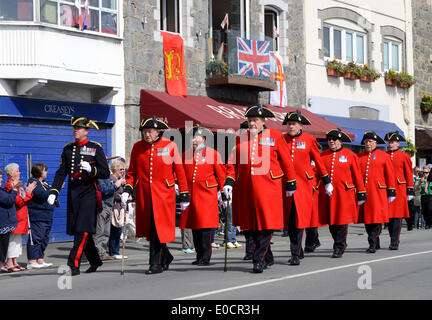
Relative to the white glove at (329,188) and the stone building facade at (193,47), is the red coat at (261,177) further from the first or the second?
the stone building facade at (193,47)

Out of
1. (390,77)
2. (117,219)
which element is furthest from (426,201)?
(117,219)

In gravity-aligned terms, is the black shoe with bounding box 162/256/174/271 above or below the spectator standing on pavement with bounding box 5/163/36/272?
below

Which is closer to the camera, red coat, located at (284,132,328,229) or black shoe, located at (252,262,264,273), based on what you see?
black shoe, located at (252,262,264,273)

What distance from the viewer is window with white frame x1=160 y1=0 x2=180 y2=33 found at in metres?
22.7

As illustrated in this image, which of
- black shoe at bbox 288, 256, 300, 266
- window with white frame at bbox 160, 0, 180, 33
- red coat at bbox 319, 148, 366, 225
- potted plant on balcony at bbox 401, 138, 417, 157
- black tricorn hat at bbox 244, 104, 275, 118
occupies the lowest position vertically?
black shoe at bbox 288, 256, 300, 266

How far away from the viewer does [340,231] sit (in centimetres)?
1381

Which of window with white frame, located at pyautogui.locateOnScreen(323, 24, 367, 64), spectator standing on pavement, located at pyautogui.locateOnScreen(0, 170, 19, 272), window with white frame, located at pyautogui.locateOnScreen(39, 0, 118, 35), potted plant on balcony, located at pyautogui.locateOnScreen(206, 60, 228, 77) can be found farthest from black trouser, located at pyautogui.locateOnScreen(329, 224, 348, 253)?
window with white frame, located at pyautogui.locateOnScreen(323, 24, 367, 64)

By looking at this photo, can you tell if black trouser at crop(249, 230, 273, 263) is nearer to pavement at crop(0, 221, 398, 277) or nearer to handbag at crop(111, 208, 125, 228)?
pavement at crop(0, 221, 398, 277)

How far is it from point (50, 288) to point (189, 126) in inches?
409

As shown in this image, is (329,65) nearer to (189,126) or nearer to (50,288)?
(189,126)

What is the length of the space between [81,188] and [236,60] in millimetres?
Result: 12503

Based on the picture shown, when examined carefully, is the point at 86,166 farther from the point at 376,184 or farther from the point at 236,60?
the point at 236,60

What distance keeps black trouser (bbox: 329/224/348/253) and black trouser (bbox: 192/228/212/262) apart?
83.0 inches
